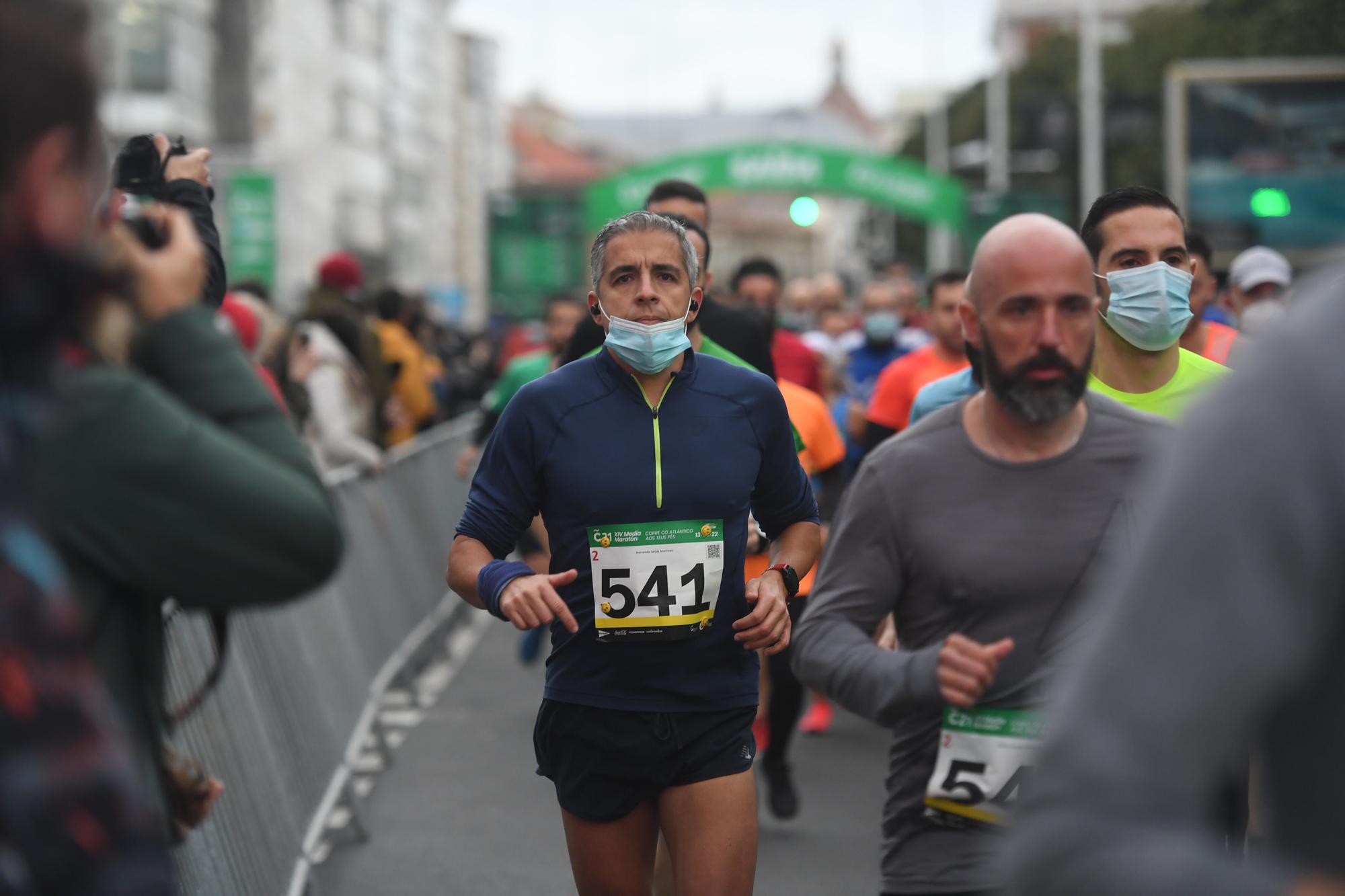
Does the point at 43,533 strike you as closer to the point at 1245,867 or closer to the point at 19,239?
the point at 19,239

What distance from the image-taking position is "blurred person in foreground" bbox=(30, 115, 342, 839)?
7.15 feet

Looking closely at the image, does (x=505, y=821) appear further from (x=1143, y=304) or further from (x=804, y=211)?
(x=804, y=211)

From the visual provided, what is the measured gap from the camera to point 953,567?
3246 millimetres

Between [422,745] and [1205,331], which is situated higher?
[1205,331]

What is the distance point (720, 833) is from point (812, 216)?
17.7 metres

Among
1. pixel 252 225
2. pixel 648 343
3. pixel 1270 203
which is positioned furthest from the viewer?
pixel 252 225

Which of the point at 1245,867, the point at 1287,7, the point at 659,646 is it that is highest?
the point at 1287,7

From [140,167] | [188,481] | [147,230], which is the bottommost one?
[188,481]

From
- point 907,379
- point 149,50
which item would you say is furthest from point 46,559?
point 149,50

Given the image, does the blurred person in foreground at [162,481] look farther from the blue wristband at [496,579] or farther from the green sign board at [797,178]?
the green sign board at [797,178]

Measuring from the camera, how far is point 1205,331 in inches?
272

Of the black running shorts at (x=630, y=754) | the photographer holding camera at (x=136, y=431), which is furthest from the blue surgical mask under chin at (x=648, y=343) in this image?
the photographer holding camera at (x=136, y=431)

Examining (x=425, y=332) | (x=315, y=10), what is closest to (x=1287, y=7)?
(x=425, y=332)

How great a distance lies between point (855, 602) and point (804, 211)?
18.5m
